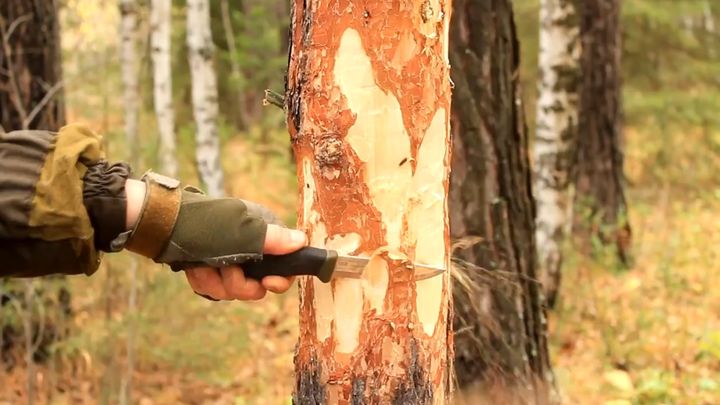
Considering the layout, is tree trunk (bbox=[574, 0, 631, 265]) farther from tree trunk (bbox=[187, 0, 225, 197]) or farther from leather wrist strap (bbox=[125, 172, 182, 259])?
leather wrist strap (bbox=[125, 172, 182, 259])

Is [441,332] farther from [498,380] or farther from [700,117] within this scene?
[700,117]

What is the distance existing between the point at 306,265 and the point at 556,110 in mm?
5193

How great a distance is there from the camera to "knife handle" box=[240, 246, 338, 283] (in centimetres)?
201

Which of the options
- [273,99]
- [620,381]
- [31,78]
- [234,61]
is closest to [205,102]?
[234,61]

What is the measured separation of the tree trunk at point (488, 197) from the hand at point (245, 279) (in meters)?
1.73

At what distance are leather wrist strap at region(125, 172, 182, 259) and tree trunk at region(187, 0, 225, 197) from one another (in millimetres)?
8020

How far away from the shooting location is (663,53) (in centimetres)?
1102

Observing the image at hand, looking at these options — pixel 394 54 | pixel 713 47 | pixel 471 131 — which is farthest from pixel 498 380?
pixel 713 47

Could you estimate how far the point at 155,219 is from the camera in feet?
6.27

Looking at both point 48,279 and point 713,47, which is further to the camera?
point 713,47

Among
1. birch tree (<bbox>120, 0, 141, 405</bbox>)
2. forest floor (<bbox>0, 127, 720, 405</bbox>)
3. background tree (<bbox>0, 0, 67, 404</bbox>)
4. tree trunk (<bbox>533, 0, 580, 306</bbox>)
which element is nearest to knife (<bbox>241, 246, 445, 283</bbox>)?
birch tree (<bbox>120, 0, 141, 405</bbox>)

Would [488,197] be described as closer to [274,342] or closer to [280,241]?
[280,241]

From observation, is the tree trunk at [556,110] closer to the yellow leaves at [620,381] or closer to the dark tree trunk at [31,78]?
the yellow leaves at [620,381]

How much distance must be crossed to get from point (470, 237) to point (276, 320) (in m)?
3.63
